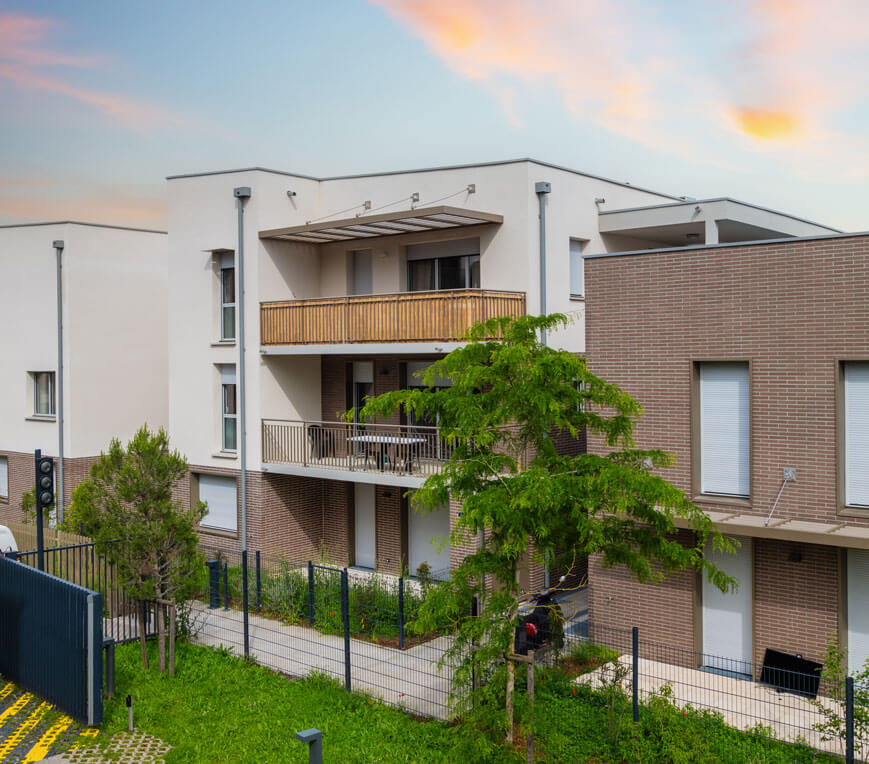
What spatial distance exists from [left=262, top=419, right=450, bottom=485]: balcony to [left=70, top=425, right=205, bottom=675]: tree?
4874 millimetres

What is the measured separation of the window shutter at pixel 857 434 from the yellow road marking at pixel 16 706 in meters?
11.6

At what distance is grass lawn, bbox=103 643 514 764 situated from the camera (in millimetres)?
10422

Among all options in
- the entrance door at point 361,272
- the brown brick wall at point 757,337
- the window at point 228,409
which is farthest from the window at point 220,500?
the brown brick wall at point 757,337

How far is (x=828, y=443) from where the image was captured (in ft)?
40.4

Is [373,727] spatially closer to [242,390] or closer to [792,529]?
[792,529]

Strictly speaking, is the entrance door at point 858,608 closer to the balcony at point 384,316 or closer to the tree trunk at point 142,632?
the balcony at point 384,316

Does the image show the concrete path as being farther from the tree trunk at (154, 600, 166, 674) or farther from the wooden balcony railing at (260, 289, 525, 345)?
the wooden balcony railing at (260, 289, 525, 345)

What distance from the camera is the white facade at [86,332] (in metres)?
24.4

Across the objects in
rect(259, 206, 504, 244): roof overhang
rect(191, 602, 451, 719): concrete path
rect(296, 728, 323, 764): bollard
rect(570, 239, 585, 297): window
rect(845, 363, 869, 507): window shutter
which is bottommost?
rect(191, 602, 451, 719): concrete path

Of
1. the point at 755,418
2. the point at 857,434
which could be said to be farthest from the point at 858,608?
the point at 755,418

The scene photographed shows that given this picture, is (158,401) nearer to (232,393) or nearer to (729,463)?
(232,393)

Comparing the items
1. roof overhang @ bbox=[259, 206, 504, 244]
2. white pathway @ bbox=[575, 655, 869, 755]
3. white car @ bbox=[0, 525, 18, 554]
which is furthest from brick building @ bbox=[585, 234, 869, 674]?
white car @ bbox=[0, 525, 18, 554]

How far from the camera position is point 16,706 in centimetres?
1194

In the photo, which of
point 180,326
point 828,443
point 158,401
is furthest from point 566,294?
point 158,401
